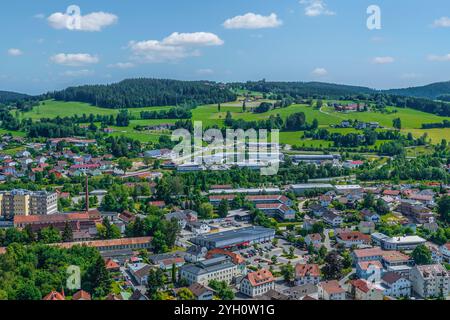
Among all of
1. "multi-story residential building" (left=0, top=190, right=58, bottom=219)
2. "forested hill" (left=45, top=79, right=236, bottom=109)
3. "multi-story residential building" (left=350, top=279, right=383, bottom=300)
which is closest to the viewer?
"multi-story residential building" (left=350, top=279, right=383, bottom=300)

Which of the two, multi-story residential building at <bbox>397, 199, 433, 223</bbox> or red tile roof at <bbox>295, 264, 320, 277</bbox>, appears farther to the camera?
multi-story residential building at <bbox>397, 199, 433, 223</bbox>

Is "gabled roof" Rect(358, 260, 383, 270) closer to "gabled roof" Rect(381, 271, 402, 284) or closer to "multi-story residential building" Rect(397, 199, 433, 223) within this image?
"gabled roof" Rect(381, 271, 402, 284)

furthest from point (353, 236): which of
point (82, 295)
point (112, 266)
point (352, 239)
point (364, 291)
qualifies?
point (82, 295)

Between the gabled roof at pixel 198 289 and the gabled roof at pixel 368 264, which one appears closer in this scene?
the gabled roof at pixel 198 289

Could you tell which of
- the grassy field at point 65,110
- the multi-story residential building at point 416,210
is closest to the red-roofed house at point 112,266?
the multi-story residential building at point 416,210

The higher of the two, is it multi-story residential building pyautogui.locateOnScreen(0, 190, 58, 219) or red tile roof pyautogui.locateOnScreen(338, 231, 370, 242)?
multi-story residential building pyautogui.locateOnScreen(0, 190, 58, 219)

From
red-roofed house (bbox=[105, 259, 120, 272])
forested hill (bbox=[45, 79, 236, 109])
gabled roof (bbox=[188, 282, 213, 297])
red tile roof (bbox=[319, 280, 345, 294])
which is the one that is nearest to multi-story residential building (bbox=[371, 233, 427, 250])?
red tile roof (bbox=[319, 280, 345, 294])

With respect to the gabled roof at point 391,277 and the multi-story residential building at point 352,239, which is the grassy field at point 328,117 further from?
the gabled roof at point 391,277
